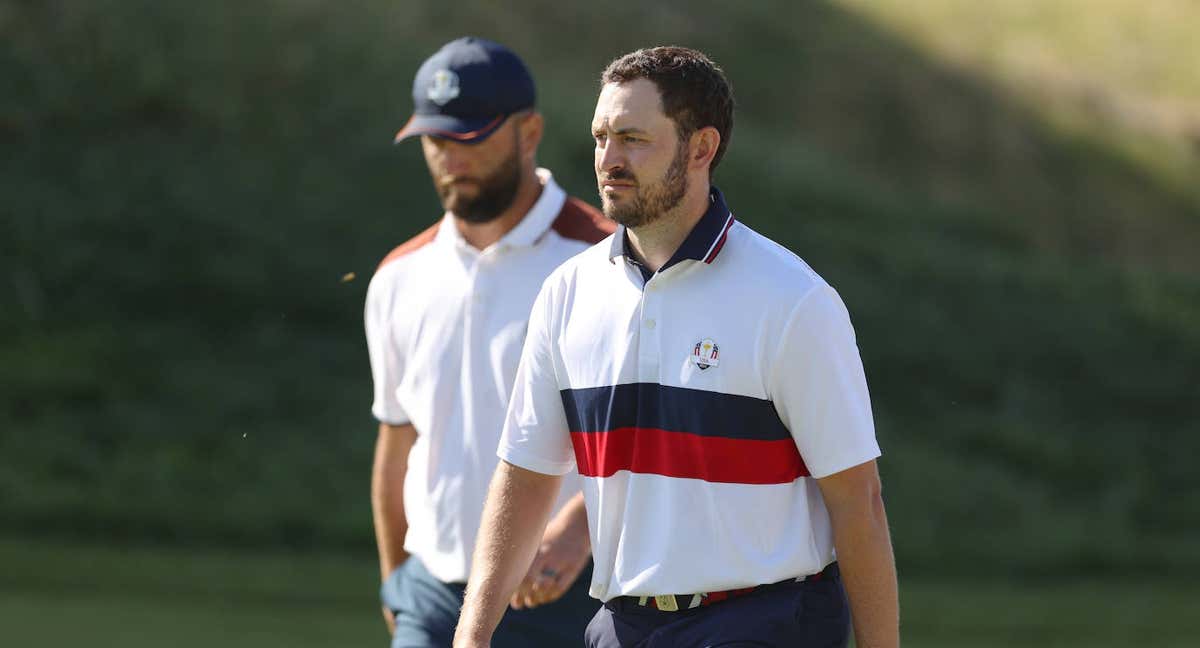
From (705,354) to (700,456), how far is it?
0.54ft

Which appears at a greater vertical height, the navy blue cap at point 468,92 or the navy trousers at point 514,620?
the navy blue cap at point 468,92

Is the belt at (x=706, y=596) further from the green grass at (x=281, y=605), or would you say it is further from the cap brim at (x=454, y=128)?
the green grass at (x=281, y=605)

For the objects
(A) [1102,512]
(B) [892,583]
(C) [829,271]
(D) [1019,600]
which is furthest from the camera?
(C) [829,271]

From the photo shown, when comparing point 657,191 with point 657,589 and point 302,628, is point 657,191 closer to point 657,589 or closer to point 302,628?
point 657,589

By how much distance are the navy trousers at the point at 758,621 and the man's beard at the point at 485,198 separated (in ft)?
4.70

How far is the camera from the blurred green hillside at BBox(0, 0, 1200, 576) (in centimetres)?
1062

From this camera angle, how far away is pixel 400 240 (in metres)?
12.5

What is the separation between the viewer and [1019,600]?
32.8ft

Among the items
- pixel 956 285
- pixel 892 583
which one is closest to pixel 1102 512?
pixel 956 285

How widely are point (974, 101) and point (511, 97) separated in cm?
1400

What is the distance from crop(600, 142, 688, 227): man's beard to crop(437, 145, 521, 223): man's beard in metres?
1.26

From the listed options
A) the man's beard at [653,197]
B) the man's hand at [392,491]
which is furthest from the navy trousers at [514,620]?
the man's beard at [653,197]

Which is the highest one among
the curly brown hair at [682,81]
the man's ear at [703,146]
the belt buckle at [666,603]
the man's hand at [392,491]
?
the curly brown hair at [682,81]

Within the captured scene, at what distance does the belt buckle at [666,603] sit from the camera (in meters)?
2.96
